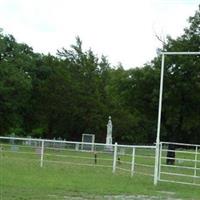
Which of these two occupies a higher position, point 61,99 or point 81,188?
point 61,99

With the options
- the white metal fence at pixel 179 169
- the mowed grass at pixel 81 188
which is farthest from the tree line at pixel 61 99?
the mowed grass at pixel 81 188

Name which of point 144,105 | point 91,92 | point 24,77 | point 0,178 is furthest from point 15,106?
point 0,178

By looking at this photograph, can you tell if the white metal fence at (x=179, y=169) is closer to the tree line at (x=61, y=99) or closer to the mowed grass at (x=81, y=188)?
the mowed grass at (x=81, y=188)

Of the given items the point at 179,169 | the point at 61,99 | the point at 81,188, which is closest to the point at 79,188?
the point at 81,188

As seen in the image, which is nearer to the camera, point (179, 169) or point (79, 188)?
point (79, 188)

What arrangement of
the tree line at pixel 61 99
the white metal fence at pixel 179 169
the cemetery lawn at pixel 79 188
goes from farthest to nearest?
the tree line at pixel 61 99 → the white metal fence at pixel 179 169 → the cemetery lawn at pixel 79 188

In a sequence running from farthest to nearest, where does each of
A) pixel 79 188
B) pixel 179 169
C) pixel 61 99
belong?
pixel 61 99 → pixel 179 169 → pixel 79 188

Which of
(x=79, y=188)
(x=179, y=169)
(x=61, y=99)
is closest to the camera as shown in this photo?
(x=79, y=188)

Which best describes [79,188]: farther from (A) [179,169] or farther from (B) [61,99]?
(B) [61,99]

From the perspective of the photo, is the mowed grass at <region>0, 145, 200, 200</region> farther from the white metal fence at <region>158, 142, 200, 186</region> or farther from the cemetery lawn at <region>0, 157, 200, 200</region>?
the white metal fence at <region>158, 142, 200, 186</region>

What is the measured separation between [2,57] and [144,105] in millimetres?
47903

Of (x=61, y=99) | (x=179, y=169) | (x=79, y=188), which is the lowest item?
(x=79, y=188)

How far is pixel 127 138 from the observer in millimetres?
89562

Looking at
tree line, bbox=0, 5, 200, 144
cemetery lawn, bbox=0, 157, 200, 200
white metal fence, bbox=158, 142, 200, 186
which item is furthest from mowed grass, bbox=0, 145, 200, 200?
tree line, bbox=0, 5, 200, 144
